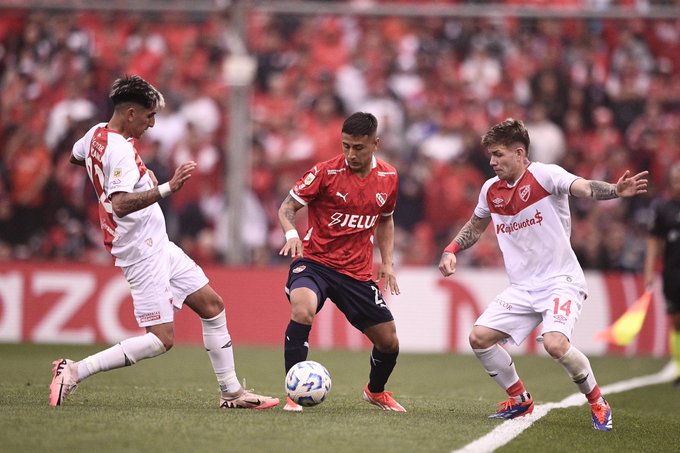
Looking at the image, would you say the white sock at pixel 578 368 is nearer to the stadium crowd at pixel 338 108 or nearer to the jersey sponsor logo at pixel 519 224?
the jersey sponsor logo at pixel 519 224

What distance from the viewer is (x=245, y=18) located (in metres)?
15.8

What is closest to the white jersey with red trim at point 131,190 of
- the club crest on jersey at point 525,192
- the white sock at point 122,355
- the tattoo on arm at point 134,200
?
the tattoo on arm at point 134,200

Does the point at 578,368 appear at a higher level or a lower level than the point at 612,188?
lower

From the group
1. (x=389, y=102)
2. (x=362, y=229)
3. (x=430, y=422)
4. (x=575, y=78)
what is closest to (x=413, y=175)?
(x=389, y=102)

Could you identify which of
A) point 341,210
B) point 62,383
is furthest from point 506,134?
point 62,383

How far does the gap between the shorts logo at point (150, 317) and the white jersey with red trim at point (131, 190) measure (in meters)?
0.40

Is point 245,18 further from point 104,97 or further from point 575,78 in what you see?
point 575,78

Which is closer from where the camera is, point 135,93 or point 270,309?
point 135,93

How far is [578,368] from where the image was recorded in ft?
24.6

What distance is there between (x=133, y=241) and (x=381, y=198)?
78.1 inches

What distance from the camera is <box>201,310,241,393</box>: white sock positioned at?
788cm

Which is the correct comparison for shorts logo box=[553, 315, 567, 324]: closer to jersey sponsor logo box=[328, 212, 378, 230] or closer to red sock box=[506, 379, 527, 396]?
red sock box=[506, 379, 527, 396]

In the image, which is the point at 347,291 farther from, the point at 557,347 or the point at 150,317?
the point at 557,347

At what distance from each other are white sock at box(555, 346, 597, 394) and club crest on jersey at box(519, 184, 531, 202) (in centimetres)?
119
